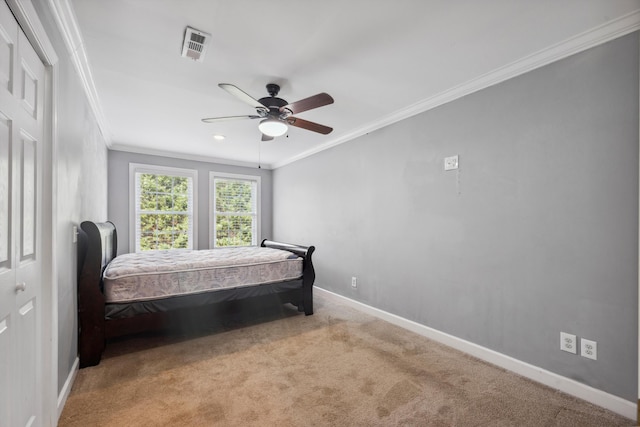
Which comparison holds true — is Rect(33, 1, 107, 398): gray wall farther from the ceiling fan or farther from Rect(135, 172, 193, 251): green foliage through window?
Rect(135, 172, 193, 251): green foliage through window

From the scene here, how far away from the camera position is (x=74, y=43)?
1.97 metres

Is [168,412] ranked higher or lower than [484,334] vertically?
lower

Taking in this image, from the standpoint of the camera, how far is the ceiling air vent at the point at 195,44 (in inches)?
75.3

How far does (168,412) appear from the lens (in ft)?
5.87

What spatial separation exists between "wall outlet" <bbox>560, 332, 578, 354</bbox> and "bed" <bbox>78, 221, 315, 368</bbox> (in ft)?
8.00

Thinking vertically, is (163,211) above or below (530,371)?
above

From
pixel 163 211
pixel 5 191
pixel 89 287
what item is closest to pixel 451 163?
pixel 5 191

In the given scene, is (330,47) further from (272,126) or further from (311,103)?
(272,126)

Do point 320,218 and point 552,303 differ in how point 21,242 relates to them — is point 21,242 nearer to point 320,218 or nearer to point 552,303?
point 552,303

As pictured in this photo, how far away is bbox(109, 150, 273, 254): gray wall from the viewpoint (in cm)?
462

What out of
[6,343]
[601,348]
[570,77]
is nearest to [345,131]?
[570,77]

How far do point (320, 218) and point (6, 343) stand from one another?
148 inches

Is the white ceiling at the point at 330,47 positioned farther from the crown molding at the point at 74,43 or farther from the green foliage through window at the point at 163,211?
the green foliage through window at the point at 163,211

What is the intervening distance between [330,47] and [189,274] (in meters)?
2.47
